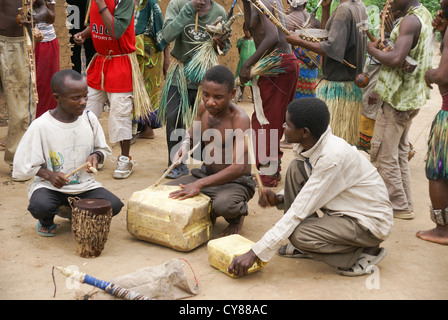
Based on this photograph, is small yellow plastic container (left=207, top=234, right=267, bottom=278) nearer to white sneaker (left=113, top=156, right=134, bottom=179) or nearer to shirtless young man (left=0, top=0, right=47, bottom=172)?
white sneaker (left=113, top=156, right=134, bottom=179)

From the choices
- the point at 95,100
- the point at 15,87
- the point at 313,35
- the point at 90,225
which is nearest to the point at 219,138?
the point at 90,225

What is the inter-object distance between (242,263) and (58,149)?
164 centimetres

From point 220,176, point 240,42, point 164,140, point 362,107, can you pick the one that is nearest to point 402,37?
point 362,107

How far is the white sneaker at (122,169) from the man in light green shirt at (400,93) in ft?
8.05

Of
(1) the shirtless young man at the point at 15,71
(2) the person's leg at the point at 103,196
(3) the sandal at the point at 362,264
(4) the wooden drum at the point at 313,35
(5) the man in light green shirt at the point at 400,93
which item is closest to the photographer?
(3) the sandal at the point at 362,264

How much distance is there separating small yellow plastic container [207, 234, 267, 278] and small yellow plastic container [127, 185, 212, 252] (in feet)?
0.90

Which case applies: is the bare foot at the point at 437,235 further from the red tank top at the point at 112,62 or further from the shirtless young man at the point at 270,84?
the red tank top at the point at 112,62

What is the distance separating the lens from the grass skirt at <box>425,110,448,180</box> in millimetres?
4043

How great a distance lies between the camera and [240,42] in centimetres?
815

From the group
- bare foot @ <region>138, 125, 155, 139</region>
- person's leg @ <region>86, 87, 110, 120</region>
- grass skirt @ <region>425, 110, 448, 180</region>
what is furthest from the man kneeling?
bare foot @ <region>138, 125, 155, 139</region>

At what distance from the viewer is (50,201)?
3.85 meters

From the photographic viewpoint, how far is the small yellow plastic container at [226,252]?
341 centimetres

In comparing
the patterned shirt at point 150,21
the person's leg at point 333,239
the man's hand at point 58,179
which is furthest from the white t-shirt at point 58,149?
the patterned shirt at point 150,21

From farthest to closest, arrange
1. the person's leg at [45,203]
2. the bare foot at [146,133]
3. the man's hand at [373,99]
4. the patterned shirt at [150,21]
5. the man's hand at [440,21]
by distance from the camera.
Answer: the bare foot at [146,133], the patterned shirt at [150,21], the man's hand at [373,99], the man's hand at [440,21], the person's leg at [45,203]
